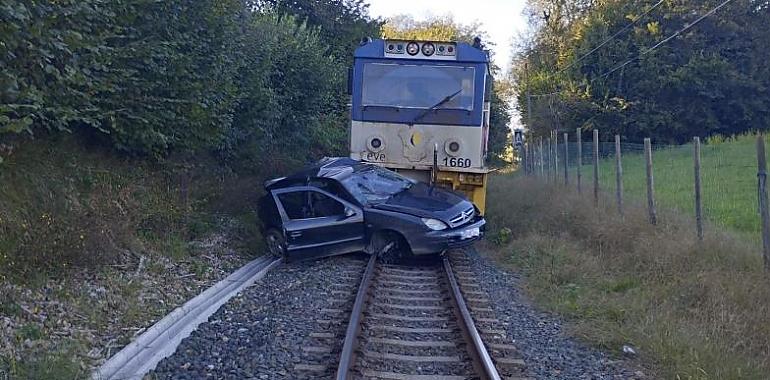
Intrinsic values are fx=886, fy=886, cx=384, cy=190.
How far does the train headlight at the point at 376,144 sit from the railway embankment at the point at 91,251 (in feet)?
8.17

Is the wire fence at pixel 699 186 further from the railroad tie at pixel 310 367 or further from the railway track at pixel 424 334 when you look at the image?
the railroad tie at pixel 310 367

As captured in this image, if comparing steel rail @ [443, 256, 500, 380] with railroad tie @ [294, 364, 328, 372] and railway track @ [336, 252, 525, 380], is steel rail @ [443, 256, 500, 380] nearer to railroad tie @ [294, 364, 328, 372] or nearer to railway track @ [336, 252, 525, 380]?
railway track @ [336, 252, 525, 380]

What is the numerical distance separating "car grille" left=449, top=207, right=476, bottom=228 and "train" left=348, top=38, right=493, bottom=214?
1.85 metres

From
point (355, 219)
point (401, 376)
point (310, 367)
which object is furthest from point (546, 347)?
point (355, 219)

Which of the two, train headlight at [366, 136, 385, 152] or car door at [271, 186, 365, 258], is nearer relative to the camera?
car door at [271, 186, 365, 258]

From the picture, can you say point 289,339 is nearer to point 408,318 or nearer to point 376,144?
point 408,318

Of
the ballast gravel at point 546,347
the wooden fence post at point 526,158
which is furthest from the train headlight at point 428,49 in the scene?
the wooden fence post at point 526,158

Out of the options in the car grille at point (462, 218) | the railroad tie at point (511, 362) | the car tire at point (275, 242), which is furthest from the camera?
the car tire at point (275, 242)

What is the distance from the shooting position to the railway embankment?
24.6 ft

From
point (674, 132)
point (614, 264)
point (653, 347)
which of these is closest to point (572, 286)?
point (614, 264)

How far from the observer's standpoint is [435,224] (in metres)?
12.4

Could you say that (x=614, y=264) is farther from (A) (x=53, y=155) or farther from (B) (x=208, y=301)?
(A) (x=53, y=155)

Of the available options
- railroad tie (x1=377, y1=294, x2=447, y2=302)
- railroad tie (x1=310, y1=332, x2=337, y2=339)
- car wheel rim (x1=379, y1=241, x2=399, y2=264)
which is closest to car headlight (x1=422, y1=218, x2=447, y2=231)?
car wheel rim (x1=379, y1=241, x2=399, y2=264)

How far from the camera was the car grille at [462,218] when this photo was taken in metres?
12.6
